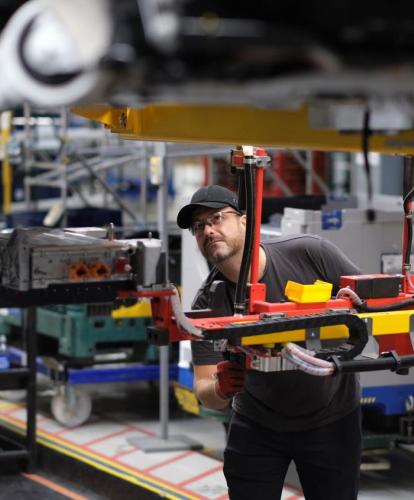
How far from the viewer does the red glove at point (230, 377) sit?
4.42 m

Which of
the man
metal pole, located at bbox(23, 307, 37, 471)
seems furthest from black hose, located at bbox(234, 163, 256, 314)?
metal pole, located at bbox(23, 307, 37, 471)

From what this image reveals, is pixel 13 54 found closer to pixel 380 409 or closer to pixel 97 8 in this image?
pixel 97 8

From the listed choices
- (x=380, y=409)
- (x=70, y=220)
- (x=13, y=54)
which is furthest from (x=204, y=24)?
(x=70, y=220)

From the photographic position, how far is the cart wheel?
8.64m

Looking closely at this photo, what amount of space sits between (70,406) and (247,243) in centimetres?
489

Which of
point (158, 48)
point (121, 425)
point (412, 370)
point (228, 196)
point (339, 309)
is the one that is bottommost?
point (121, 425)

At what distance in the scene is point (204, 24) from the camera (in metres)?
2.37

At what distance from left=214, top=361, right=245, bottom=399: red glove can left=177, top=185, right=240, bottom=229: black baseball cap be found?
0.69 metres

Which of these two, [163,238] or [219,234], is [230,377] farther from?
[163,238]

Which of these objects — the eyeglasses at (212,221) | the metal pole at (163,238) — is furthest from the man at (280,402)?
the metal pole at (163,238)

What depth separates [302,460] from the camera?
4926mm

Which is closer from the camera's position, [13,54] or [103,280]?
[13,54]

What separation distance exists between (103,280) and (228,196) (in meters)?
1.19

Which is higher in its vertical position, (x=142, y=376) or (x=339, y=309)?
(x=339, y=309)
